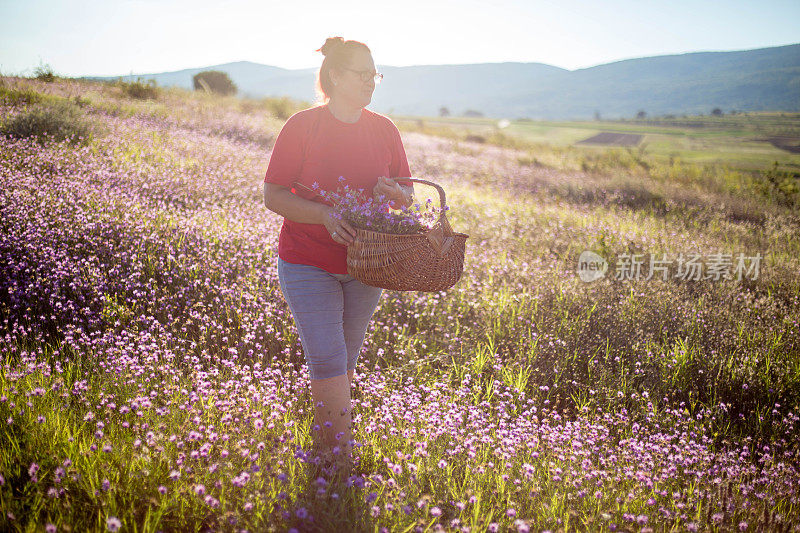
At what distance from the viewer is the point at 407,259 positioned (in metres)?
2.13

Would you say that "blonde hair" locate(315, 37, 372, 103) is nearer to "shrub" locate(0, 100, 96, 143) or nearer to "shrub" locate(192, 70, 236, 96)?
"shrub" locate(0, 100, 96, 143)

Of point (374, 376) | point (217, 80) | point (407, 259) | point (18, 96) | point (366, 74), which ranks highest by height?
point (217, 80)

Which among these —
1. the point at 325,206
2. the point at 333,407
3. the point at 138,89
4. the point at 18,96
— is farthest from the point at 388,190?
the point at 138,89

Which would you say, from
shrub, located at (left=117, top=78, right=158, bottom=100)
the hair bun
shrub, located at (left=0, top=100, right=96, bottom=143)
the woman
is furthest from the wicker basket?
shrub, located at (left=117, top=78, right=158, bottom=100)

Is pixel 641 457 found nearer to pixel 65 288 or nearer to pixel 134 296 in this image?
pixel 134 296

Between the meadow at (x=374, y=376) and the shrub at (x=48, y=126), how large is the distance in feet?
0.16

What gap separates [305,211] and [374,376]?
5.32ft

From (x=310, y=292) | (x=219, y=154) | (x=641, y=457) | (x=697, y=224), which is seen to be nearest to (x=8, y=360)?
(x=310, y=292)

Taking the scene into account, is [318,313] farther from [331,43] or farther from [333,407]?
[331,43]

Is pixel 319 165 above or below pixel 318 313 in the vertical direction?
above

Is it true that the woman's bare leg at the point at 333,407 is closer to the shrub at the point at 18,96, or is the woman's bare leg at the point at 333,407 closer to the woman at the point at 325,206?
the woman at the point at 325,206

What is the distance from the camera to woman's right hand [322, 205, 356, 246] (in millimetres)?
2049

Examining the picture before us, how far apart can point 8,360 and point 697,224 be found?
11.1 metres

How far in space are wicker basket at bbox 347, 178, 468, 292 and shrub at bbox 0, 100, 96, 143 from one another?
7767 millimetres
